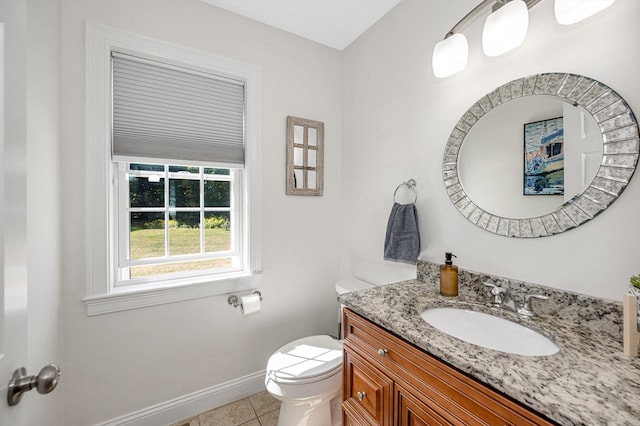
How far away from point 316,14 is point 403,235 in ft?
4.88

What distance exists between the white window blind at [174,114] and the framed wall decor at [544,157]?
1544mm

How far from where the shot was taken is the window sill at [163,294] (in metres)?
1.38

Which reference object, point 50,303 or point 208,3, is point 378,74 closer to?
point 208,3

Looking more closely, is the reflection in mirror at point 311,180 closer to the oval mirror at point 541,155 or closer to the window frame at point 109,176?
the window frame at point 109,176

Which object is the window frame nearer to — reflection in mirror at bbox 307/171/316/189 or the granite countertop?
reflection in mirror at bbox 307/171/316/189

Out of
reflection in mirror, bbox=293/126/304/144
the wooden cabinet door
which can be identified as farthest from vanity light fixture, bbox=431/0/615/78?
the wooden cabinet door

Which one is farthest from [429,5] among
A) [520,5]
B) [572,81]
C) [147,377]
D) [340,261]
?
[147,377]

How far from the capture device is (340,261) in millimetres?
Answer: 2152

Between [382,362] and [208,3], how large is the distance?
2108 mm

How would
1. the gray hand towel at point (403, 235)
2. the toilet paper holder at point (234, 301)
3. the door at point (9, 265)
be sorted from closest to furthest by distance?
1. the door at point (9, 265)
2. the gray hand towel at point (403, 235)
3. the toilet paper holder at point (234, 301)

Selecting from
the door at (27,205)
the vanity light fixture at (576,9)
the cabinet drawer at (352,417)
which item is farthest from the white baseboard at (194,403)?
the vanity light fixture at (576,9)

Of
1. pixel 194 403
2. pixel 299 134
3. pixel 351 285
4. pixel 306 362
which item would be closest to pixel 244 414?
pixel 194 403

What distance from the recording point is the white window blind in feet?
4.83

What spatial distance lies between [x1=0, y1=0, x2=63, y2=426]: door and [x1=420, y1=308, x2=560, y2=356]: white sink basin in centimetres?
114
